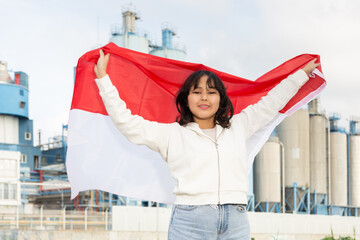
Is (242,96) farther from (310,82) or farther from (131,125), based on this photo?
(131,125)

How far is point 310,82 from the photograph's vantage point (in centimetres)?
443

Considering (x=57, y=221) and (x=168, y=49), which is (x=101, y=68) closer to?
(x=57, y=221)

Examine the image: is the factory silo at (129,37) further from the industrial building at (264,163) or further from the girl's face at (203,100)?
the girl's face at (203,100)

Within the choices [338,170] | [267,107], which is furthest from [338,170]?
[267,107]

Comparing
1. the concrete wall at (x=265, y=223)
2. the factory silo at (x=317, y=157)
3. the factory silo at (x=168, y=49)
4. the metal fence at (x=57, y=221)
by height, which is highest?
the factory silo at (x=168, y=49)

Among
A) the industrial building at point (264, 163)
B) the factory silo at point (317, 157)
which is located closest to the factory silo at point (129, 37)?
the industrial building at point (264, 163)

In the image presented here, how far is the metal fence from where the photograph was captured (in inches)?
727

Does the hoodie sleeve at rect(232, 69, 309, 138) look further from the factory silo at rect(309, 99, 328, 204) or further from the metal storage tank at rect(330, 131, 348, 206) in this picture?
the metal storage tank at rect(330, 131, 348, 206)

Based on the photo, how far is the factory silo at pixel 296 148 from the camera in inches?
1531

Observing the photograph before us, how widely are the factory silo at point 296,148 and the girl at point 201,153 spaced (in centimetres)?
3638

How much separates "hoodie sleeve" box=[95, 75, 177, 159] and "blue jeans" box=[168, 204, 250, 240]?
1.51 ft

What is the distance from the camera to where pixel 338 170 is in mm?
44125

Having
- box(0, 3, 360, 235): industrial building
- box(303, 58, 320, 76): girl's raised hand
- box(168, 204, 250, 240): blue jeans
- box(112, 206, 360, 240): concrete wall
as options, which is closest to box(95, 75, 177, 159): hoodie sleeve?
box(168, 204, 250, 240): blue jeans

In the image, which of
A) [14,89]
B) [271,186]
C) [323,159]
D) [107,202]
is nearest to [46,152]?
[14,89]
